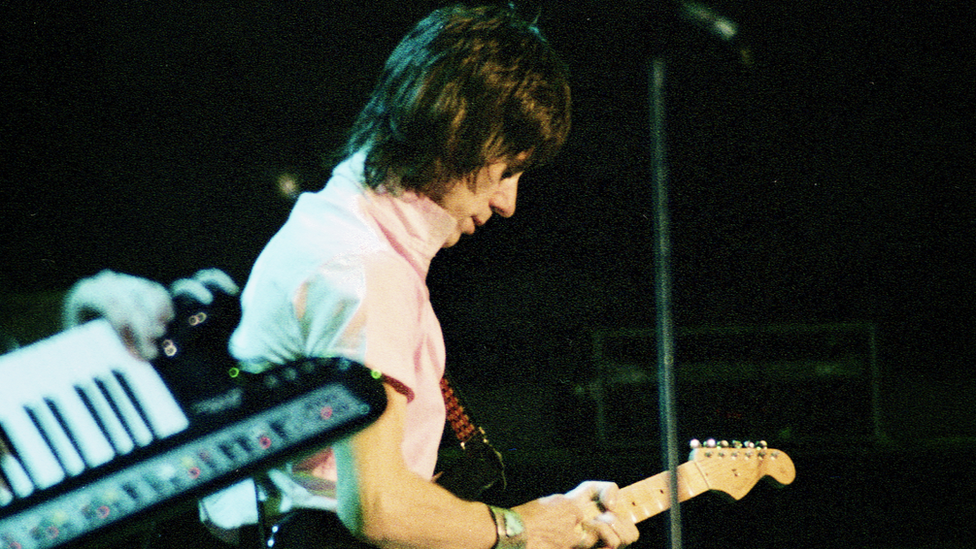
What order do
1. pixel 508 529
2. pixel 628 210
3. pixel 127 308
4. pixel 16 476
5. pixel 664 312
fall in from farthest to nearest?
pixel 628 210 → pixel 508 529 → pixel 664 312 → pixel 127 308 → pixel 16 476

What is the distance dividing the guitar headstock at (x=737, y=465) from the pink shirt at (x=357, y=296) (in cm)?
97

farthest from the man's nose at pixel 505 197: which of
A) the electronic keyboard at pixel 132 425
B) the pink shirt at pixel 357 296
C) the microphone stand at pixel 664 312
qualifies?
the electronic keyboard at pixel 132 425

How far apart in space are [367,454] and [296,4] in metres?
1.74

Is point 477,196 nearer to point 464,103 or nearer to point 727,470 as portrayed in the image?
point 464,103

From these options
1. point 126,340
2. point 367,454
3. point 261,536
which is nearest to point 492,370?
point 261,536

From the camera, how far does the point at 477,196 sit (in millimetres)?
1291

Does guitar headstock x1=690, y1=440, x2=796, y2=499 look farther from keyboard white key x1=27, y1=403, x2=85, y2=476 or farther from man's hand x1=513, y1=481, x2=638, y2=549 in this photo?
keyboard white key x1=27, y1=403, x2=85, y2=476

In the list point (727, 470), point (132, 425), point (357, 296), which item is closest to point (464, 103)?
point (357, 296)

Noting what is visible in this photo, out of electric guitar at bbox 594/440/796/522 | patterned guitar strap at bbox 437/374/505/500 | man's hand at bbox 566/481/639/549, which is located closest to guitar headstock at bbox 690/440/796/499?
electric guitar at bbox 594/440/796/522

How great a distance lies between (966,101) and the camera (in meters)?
2.37

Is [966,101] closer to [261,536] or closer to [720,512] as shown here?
[720,512]

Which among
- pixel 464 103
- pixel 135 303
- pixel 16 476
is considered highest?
pixel 464 103

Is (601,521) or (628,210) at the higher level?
(628,210)

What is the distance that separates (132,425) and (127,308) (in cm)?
13
